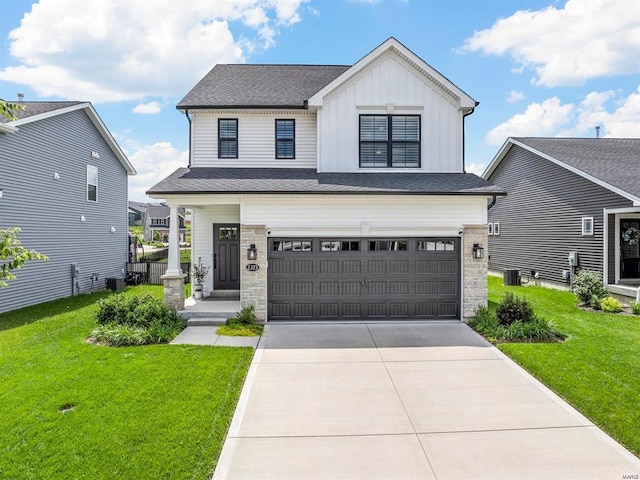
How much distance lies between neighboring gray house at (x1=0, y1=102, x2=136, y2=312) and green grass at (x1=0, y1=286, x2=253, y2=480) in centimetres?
491

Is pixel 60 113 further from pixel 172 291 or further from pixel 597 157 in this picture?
pixel 597 157

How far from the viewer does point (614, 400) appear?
575cm

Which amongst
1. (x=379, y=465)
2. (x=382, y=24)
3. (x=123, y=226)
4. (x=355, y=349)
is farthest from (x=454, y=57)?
(x=123, y=226)

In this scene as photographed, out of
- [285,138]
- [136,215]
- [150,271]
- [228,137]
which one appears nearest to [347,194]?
[285,138]

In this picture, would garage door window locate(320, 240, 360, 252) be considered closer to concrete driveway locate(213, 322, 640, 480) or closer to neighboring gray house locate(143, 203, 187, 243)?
concrete driveway locate(213, 322, 640, 480)

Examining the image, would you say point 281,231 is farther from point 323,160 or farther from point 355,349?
point 355,349

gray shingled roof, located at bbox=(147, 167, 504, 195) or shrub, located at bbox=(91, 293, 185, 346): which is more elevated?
gray shingled roof, located at bbox=(147, 167, 504, 195)

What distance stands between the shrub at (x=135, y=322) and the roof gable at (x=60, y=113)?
19.3 ft

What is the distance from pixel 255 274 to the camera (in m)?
10.2

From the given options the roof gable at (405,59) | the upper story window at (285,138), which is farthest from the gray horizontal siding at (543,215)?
the upper story window at (285,138)

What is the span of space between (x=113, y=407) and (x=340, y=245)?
651 centimetres

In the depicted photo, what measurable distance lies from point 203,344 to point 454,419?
5406 millimetres

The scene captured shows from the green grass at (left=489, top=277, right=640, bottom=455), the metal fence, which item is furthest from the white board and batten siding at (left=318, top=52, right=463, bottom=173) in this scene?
the metal fence

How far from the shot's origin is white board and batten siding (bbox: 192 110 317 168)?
12.1 meters
